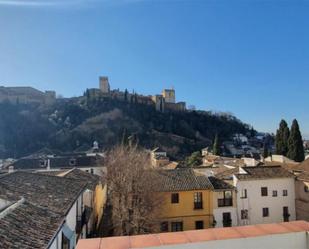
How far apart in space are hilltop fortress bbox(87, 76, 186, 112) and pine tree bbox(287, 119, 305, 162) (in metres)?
78.5

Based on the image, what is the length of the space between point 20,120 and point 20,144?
46.9 feet

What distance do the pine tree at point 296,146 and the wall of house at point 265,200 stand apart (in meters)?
20.1

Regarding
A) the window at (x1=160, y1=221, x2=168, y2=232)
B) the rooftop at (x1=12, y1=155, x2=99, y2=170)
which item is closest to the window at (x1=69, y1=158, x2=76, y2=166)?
the rooftop at (x1=12, y1=155, x2=99, y2=170)

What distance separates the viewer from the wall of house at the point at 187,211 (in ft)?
82.1

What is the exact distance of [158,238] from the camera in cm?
426

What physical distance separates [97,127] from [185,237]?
95.3 metres

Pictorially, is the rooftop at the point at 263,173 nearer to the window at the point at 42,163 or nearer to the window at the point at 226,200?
the window at the point at 226,200

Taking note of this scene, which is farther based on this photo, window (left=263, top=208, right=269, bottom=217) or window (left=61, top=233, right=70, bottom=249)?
window (left=263, top=208, right=269, bottom=217)

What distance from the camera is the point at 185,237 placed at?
428cm

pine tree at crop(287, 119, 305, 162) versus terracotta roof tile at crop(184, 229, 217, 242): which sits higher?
pine tree at crop(287, 119, 305, 162)

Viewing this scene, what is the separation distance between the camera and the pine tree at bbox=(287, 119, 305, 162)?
1796 inches

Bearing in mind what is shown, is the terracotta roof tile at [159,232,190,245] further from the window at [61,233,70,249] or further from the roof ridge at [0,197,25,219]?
the window at [61,233,70,249]

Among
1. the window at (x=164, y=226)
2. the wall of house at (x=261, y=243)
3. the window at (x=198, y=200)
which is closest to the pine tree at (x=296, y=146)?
the window at (x=198, y=200)

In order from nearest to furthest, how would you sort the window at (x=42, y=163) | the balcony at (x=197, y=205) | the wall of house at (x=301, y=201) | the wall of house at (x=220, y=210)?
the balcony at (x=197, y=205)
the wall of house at (x=220, y=210)
the wall of house at (x=301, y=201)
the window at (x=42, y=163)
